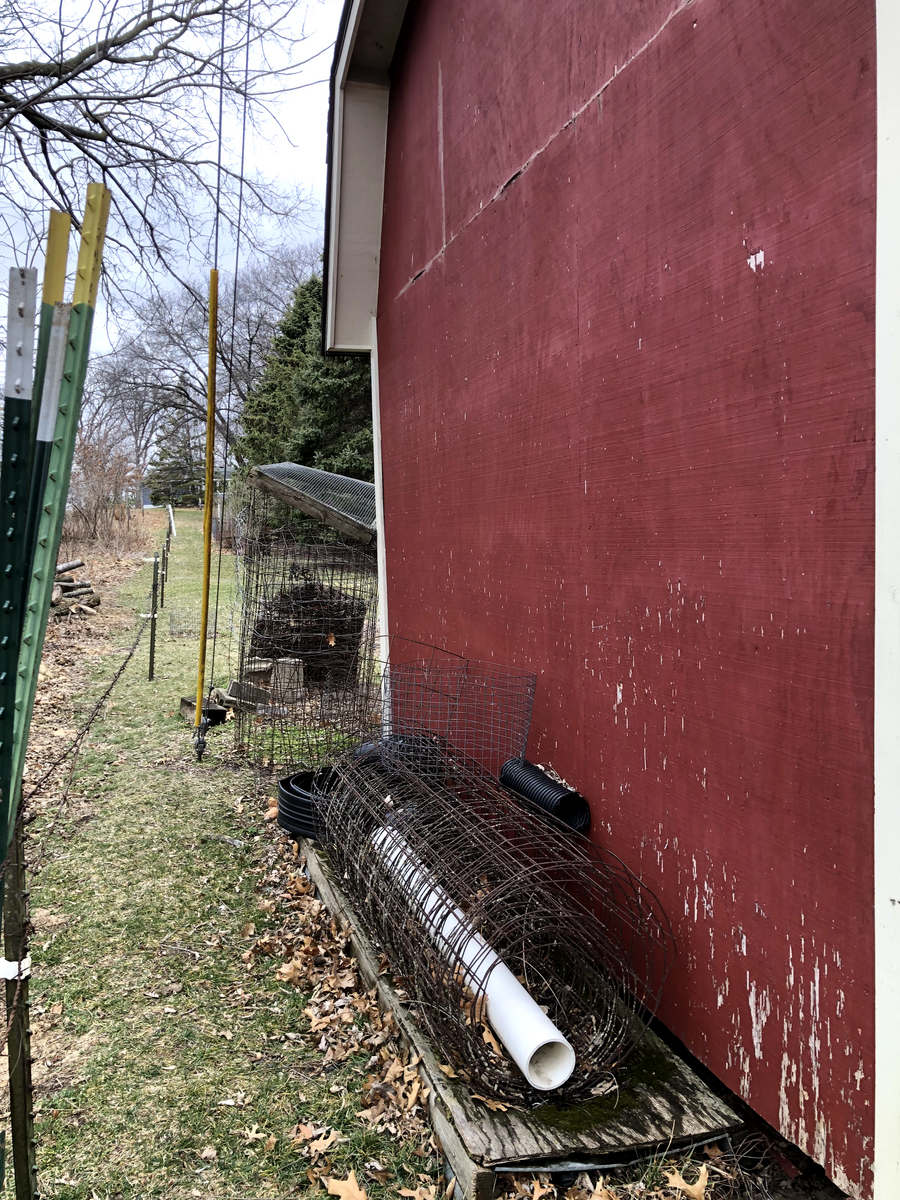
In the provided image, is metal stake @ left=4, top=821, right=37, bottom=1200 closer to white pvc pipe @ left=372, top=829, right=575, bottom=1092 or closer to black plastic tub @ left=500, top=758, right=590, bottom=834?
white pvc pipe @ left=372, top=829, right=575, bottom=1092

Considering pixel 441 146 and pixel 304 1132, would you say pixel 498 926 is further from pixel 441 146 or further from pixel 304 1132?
pixel 441 146

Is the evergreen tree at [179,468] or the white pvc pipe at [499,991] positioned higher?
the evergreen tree at [179,468]

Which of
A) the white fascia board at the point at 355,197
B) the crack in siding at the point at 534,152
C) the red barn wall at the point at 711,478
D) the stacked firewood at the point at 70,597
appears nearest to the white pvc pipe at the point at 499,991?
the red barn wall at the point at 711,478

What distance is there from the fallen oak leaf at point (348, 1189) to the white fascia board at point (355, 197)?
7.06 m

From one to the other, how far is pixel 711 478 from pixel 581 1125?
91.8 inches

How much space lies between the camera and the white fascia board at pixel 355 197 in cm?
734

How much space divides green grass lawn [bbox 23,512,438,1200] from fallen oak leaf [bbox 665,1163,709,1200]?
31.7 inches

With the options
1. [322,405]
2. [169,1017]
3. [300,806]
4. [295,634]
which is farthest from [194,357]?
[169,1017]

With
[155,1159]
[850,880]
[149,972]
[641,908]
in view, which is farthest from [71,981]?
[850,880]

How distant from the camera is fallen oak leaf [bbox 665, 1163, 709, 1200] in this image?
2.53 metres

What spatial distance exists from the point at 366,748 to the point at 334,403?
816 inches

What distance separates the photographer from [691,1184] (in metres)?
2.62

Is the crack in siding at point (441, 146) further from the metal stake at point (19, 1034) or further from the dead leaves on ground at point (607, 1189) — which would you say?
the dead leaves on ground at point (607, 1189)

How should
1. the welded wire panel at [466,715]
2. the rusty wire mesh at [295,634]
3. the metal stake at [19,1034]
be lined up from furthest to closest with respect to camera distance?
the rusty wire mesh at [295,634] → the welded wire panel at [466,715] → the metal stake at [19,1034]
